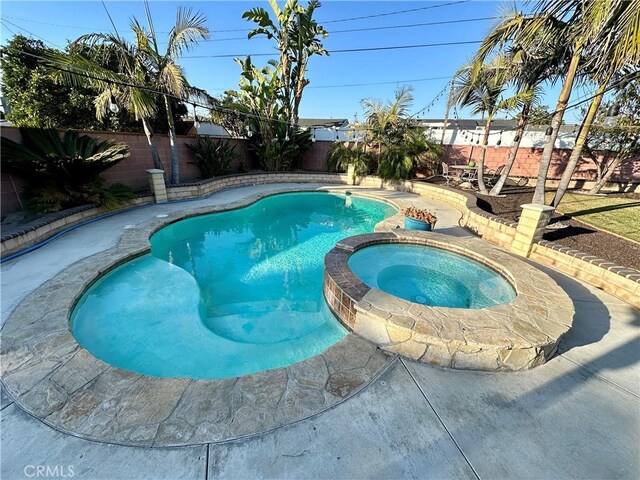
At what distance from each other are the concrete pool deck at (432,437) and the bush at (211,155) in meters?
11.4

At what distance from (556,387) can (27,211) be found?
10.6 m

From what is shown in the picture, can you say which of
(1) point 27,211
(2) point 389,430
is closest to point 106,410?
(2) point 389,430

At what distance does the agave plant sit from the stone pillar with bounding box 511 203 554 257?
10.4 metres

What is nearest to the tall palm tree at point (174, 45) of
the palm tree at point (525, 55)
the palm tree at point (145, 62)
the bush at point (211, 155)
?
the palm tree at point (145, 62)

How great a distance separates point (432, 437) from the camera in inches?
83.5

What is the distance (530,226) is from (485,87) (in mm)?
5553

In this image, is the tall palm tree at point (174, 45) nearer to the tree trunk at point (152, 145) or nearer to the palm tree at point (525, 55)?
the tree trunk at point (152, 145)

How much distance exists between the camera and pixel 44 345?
2891mm

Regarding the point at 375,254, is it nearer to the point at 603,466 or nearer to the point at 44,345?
the point at 603,466

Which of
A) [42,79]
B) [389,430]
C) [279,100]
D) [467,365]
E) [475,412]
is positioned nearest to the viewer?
[389,430]

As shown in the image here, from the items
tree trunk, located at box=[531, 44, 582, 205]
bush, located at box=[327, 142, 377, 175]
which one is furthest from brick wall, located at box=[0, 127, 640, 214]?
tree trunk, located at box=[531, 44, 582, 205]

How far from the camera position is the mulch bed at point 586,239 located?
5043 mm

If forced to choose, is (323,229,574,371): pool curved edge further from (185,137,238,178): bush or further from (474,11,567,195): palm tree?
(185,137,238,178): bush

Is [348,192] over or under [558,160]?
under
